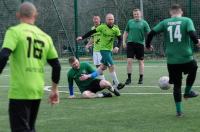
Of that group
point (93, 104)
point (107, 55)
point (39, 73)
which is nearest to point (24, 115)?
point (39, 73)

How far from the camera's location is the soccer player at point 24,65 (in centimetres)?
572

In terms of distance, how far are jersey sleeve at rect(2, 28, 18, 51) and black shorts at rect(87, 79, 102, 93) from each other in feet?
→ 22.5

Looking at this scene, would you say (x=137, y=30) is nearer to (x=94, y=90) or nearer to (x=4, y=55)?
(x=94, y=90)

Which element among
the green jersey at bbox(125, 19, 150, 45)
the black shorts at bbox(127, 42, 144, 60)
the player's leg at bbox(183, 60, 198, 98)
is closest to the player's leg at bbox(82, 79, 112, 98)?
the player's leg at bbox(183, 60, 198, 98)

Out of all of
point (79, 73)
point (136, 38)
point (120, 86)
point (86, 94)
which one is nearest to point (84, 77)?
point (79, 73)

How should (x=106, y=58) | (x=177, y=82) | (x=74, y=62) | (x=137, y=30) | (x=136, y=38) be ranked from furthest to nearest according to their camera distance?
(x=136, y=38) → (x=137, y=30) → (x=106, y=58) → (x=74, y=62) → (x=177, y=82)

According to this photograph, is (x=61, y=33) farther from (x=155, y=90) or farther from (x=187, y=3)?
(x=155, y=90)

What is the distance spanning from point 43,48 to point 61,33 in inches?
866

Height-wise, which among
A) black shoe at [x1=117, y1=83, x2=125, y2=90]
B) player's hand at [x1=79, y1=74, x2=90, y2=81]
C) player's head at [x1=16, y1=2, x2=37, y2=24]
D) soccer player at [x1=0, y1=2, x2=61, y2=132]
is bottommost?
black shoe at [x1=117, y1=83, x2=125, y2=90]

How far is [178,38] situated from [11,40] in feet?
13.8

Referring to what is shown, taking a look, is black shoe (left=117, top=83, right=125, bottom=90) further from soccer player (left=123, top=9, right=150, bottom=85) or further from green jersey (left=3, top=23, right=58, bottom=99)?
green jersey (left=3, top=23, right=58, bottom=99)

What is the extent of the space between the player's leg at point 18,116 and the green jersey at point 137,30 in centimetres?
1022

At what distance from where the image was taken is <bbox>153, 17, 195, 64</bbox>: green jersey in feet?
30.0

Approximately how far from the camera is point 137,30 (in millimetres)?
15766
